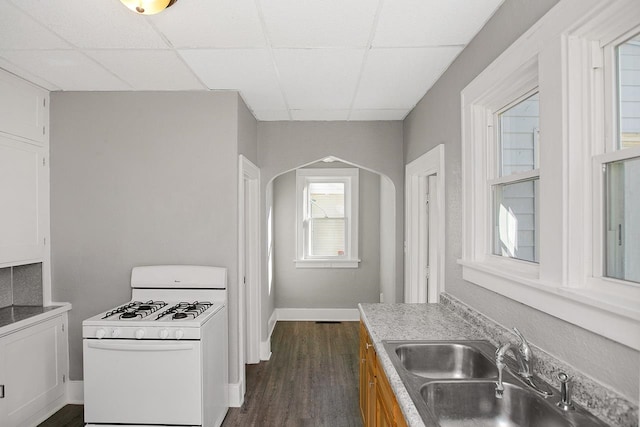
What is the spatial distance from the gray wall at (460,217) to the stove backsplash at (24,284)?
10.6 feet

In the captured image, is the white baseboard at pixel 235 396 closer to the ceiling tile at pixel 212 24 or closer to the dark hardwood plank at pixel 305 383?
the dark hardwood plank at pixel 305 383

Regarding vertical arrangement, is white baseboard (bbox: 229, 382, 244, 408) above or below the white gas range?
below

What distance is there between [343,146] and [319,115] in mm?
426

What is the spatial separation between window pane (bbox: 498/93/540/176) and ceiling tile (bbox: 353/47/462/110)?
626 millimetres

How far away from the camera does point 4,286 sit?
2.98 meters

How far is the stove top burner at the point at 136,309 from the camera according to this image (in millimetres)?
2535

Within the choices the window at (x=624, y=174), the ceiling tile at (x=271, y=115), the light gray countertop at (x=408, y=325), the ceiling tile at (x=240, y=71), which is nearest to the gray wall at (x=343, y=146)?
the ceiling tile at (x=271, y=115)

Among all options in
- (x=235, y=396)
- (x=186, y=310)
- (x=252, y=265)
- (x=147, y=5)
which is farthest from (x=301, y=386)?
(x=147, y=5)

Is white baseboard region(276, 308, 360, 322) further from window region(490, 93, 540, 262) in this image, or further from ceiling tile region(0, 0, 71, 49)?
ceiling tile region(0, 0, 71, 49)

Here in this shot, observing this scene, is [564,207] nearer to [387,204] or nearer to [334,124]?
[334,124]

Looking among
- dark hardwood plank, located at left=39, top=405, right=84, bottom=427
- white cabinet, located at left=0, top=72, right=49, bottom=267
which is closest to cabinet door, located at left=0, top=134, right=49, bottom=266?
white cabinet, located at left=0, top=72, right=49, bottom=267

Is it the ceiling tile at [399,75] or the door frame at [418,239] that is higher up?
the ceiling tile at [399,75]

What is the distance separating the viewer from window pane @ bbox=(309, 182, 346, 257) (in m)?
5.56

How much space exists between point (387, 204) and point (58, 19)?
3.77 meters
